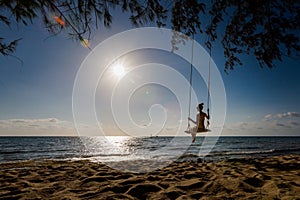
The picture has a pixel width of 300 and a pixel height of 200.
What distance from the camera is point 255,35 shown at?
11.5 ft

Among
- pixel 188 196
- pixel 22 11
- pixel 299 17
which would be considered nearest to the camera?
pixel 22 11

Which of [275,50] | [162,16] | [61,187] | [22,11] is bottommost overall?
[61,187]

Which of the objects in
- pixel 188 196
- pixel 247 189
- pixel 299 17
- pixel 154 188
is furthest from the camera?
pixel 154 188

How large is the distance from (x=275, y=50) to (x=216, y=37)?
118 centimetres

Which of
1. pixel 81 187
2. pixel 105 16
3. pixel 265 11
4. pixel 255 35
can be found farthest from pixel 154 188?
pixel 265 11

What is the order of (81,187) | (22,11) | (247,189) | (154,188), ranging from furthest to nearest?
(81,187) < (154,188) < (247,189) < (22,11)

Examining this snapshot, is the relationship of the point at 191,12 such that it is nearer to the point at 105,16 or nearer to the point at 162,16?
the point at 162,16

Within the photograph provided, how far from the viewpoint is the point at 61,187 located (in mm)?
4102

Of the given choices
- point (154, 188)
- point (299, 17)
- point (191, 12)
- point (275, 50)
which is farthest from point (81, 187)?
point (299, 17)

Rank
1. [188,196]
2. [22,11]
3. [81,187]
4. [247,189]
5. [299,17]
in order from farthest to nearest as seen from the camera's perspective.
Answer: [81,187]
[247,189]
[188,196]
[299,17]
[22,11]

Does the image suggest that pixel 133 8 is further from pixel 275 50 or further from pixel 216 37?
pixel 275 50

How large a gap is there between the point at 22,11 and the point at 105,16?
1125 mm

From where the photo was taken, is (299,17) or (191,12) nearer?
(299,17)

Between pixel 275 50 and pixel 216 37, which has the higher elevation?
pixel 216 37
